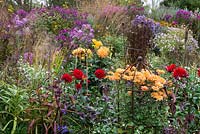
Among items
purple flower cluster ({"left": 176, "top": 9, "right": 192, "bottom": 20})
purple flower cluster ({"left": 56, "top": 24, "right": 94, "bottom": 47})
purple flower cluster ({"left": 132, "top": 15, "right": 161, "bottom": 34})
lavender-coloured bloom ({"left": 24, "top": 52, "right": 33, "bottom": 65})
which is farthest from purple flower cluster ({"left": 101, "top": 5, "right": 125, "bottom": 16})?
lavender-coloured bloom ({"left": 24, "top": 52, "right": 33, "bottom": 65})

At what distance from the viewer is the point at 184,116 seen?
4.70 m

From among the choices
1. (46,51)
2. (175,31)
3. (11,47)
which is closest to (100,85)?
(46,51)

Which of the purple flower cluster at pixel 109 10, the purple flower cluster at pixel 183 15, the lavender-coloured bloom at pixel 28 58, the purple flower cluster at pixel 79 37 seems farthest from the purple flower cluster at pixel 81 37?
→ the purple flower cluster at pixel 183 15

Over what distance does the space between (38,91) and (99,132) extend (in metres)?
0.75

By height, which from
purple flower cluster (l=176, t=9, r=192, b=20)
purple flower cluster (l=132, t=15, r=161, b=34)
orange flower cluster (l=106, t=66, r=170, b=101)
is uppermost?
orange flower cluster (l=106, t=66, r=170, b=101)

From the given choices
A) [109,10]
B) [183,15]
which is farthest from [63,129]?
[183,15]

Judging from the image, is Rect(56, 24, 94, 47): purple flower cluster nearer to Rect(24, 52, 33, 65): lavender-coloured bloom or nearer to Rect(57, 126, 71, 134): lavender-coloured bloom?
Rect(24, 52, 33, 65): lavender-coloured bloom

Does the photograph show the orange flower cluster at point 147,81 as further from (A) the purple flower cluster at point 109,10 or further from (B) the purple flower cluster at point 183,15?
(B) the purple flower cluster at point 183,15

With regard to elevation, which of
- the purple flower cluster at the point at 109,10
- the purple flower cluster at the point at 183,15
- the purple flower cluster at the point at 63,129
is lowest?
the purple flower cluster at the point at 183,15

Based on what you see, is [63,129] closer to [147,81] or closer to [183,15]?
[147,81]

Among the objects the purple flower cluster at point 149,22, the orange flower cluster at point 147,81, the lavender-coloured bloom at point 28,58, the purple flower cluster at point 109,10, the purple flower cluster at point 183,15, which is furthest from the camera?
the purple flower cluster at point 183,15

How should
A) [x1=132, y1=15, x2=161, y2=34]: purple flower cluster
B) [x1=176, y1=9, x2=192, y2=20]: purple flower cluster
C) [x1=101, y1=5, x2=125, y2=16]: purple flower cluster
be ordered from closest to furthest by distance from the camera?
[x1=132, y1=15, x2=161, y2=34]: purple flower cluster → [x1=101, y1=5, x2=125, y2=16]: purple flower cluster → [x1=176, y1=9, x2=192, y2=20]: purple flower cluster

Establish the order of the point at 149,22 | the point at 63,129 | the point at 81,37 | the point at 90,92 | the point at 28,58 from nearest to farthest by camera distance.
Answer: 1. the point at 63,129
2. the point at 90,92
3. the point at 28,58
4. the point at 81,37
5. the point at 149,22

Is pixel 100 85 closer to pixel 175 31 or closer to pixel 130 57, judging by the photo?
pixel 130 57
